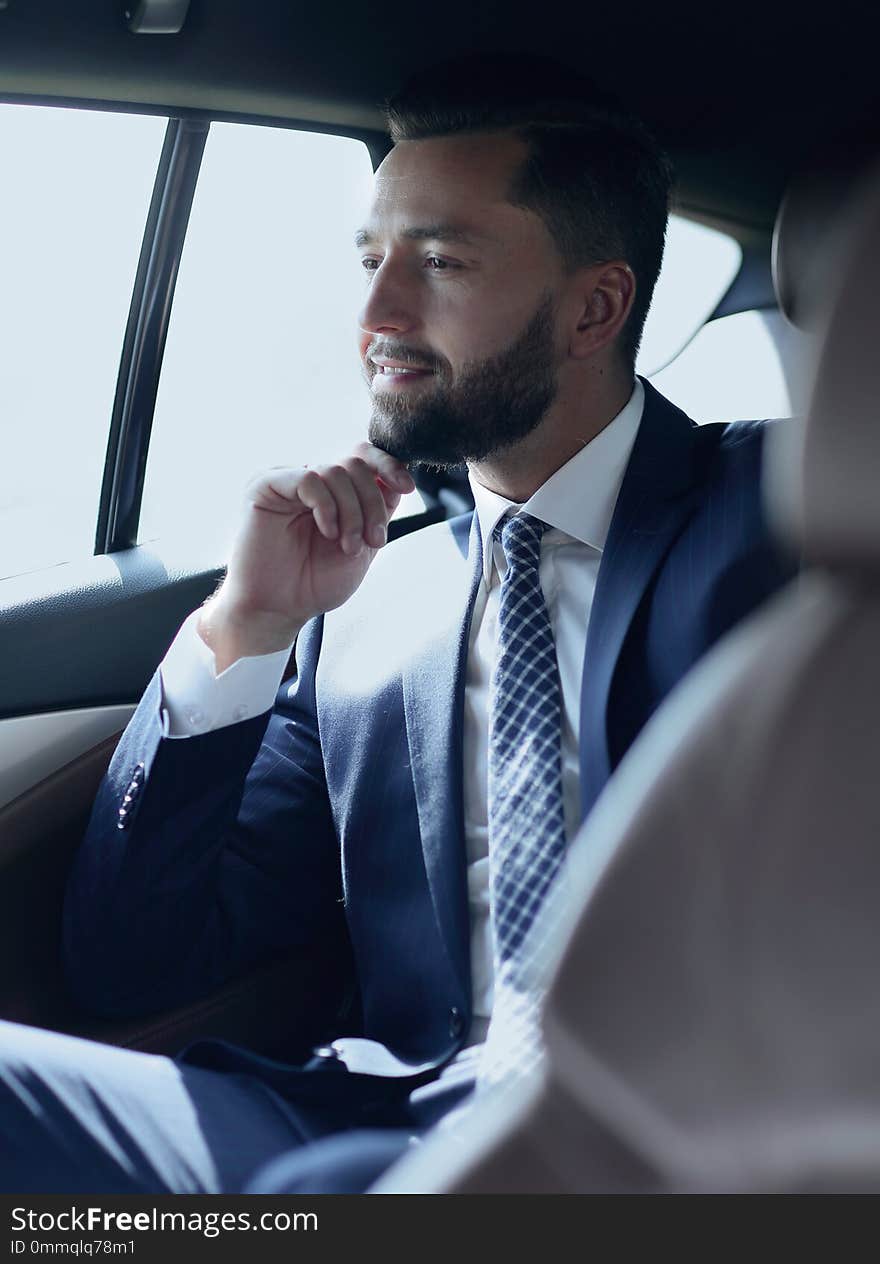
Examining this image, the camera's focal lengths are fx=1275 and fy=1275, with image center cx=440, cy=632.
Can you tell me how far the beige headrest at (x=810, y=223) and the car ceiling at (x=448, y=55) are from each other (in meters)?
0.08

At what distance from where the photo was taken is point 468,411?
5.21 ft

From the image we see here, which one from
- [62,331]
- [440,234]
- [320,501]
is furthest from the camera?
[62,331]

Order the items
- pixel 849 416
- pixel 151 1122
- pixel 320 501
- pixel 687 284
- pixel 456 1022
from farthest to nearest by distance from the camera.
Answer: pixel 687 284, pixel 320 501, pixel 456 1022, pixel 151 1122, pixel 849 416

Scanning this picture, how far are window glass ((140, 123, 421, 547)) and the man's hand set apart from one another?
422 millimetres

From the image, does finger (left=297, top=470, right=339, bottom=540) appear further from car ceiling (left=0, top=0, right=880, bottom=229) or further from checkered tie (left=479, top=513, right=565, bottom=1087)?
car ceiling (left=0, top=0, right=880, bottom=229)

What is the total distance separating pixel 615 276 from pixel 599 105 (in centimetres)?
23

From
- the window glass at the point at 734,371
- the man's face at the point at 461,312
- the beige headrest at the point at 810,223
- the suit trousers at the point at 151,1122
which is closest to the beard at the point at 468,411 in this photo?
the man's face at the point at 461,312

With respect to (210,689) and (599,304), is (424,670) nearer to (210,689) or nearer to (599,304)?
(210,689)

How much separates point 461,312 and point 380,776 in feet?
1.93

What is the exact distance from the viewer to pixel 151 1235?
42.8 inches

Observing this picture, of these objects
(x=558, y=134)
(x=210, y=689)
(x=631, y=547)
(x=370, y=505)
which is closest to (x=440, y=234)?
(x=558, y=134)

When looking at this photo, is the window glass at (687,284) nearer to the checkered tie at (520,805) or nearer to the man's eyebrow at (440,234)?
the man's eyebrow at (440,234)

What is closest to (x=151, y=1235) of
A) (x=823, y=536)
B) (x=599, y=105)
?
(x=823, y=536)

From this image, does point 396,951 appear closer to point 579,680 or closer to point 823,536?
point 579,680
